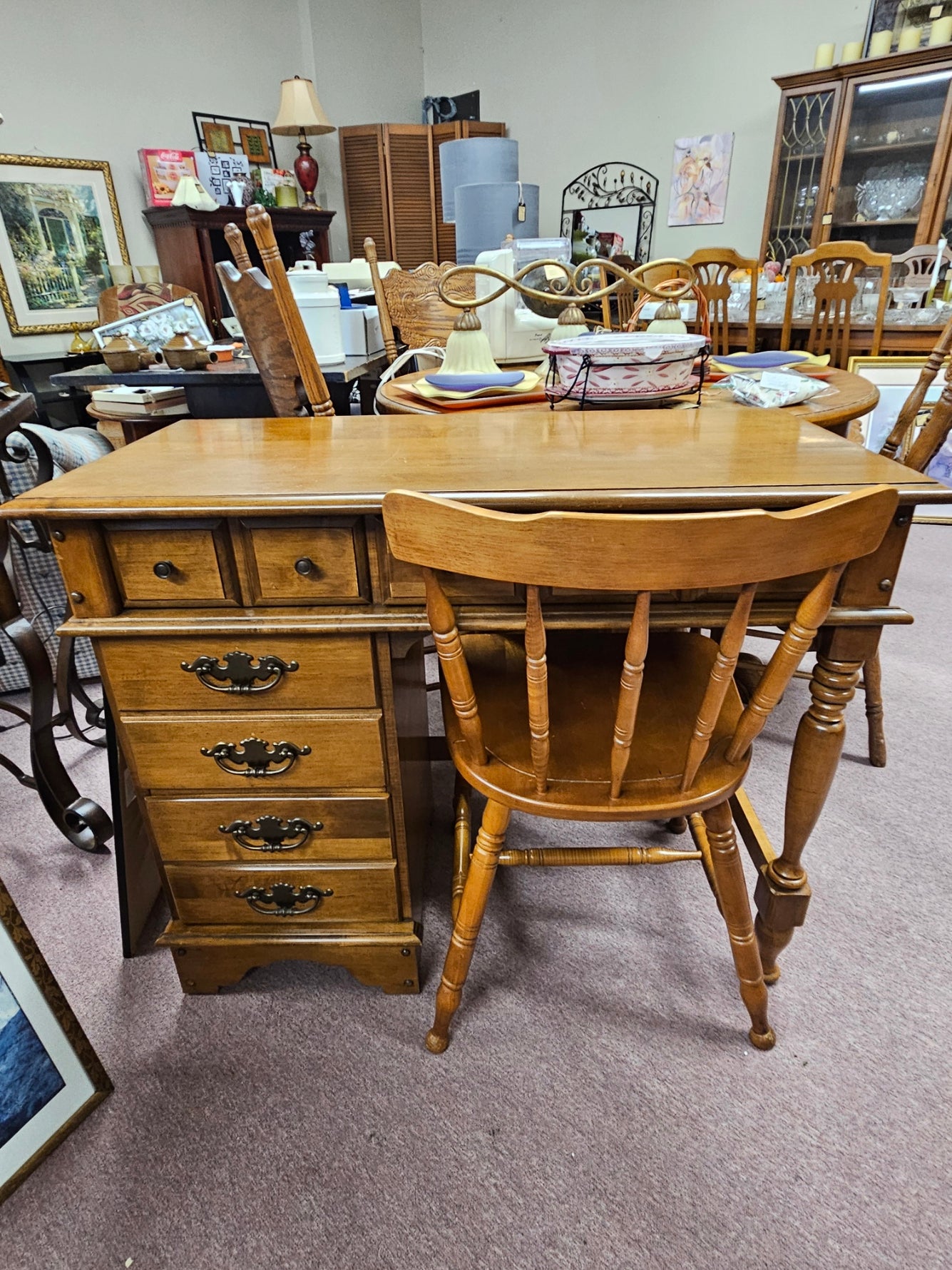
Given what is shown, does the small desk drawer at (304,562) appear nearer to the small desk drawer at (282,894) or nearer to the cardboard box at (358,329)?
the small desk drawer at (282,894)

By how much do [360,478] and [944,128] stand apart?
471 centimetres

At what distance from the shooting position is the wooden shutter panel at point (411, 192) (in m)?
5.34

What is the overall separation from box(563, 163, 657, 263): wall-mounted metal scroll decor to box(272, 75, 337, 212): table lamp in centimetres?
184

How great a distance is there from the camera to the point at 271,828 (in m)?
1.08

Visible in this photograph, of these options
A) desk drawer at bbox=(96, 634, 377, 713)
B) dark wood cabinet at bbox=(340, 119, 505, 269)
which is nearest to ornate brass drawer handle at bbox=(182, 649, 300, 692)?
desk drawer at bbox=(96, 634, 377, 713)

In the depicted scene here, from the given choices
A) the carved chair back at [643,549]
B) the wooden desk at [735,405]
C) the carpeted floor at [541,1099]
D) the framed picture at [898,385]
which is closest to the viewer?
the carved chair back at [643,549]

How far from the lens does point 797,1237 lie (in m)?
0.91

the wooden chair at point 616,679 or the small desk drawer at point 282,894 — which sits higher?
the wooden chair at point 616,679

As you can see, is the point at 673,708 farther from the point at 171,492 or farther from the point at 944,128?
the point at 944,128

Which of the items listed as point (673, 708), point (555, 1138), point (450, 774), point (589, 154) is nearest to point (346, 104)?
point (589, 154)

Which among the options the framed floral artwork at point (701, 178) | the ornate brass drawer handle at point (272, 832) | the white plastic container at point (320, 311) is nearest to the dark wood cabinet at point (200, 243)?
the white plastic container at point (320, 311)

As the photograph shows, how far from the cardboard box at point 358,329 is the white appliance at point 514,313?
84cm

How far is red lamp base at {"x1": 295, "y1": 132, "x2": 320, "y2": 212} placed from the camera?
5062mm

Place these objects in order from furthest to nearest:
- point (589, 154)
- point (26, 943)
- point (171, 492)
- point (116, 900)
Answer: point (589, 154)
point (116, 900)
point (26, 943)
point (171, 492)
